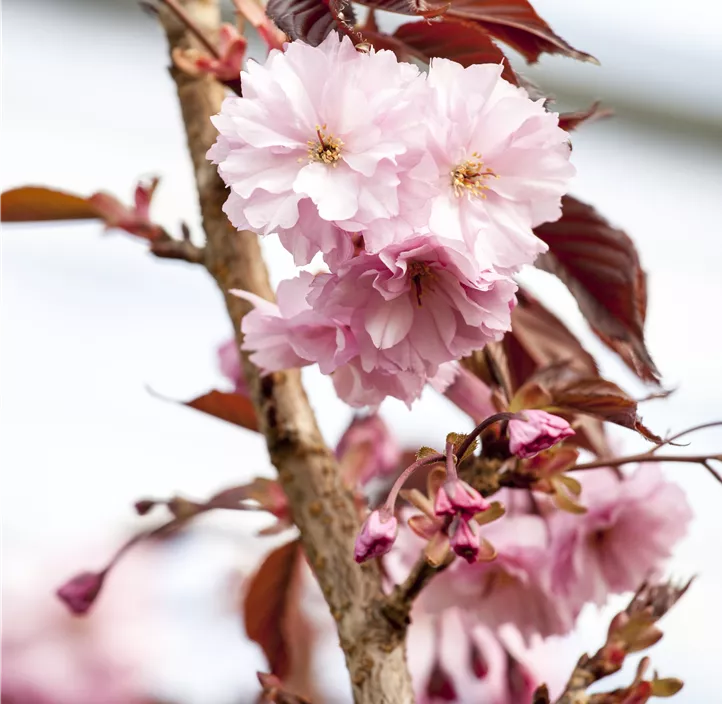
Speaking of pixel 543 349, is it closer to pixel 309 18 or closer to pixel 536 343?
pixel 536 343

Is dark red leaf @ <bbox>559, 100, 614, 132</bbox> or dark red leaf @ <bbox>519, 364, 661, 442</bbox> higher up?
dark red leaf @ <bbox>559, 100, 614, 132</bbox>

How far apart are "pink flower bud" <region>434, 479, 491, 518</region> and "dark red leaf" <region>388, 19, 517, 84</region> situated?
0.45ft

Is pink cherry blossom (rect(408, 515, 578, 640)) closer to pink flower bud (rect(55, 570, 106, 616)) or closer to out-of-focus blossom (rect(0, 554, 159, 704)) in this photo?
pink flower bud (rect(55, 570, 106, 616))

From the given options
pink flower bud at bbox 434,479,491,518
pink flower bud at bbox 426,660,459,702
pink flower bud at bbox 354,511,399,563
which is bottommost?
pink flower bud at bbox 426,660,459,702

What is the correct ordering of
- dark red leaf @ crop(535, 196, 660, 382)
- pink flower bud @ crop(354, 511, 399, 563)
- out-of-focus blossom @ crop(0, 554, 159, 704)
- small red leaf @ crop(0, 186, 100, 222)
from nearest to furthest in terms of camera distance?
pink flower bud @ crop(354, 511, 399, 563) < dark red leaf @ crop(535, 196, 660, 382) < small red leaf @ crop(0, 186, 100, 222) < out-of-focus blossom @ crop(0, 554, 159, 704)

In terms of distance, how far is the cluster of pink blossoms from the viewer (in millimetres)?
235

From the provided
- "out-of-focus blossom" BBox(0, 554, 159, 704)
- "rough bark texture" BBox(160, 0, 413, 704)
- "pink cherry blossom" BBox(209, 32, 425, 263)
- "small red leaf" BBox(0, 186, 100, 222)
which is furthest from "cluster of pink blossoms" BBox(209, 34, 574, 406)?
"out-of-focus blossom" BBox(0, 554, 159, 704)

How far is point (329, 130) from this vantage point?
0.80ft

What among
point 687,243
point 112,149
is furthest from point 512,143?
point 687,243

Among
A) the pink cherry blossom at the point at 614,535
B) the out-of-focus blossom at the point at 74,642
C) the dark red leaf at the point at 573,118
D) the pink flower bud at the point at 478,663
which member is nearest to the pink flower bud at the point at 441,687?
the pink flower bud at the point at 478,663

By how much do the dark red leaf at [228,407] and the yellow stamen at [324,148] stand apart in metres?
0.19

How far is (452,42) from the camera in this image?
32cm

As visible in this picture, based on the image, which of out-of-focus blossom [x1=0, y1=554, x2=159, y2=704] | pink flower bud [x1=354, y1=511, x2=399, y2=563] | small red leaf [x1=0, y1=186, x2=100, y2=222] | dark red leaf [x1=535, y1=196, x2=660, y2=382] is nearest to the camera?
pink flower bud [x1=354, y1=511, x2=399, y2=563]

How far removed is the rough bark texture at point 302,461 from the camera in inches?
12.9
